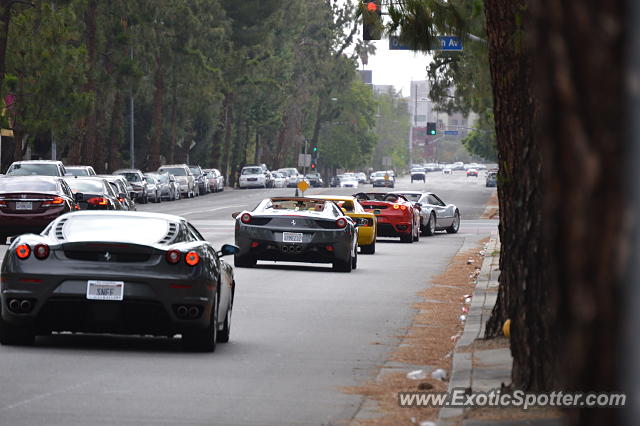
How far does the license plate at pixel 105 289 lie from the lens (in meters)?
12.5

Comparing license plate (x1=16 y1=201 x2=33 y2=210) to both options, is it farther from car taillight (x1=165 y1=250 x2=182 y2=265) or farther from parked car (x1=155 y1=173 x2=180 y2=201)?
parked car (x1=155 y1=173 x2=180 y2=201)

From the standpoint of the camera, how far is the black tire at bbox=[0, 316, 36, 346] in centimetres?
1289

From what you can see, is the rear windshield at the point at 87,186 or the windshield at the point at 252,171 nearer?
the rear windshield at the point at 87,186

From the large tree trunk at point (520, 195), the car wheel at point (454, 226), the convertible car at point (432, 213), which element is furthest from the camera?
the car wheel at point (454, 226)

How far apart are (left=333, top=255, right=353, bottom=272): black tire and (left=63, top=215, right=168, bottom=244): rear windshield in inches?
469

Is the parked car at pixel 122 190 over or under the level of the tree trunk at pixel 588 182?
under

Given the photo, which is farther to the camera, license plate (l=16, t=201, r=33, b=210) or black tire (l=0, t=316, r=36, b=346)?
license plate (l=16, t=201, r=33, b=210)

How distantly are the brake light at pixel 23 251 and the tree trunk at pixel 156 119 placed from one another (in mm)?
69180

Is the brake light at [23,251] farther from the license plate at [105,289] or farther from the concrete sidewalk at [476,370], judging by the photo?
the concrete sidewalk at [476,370]

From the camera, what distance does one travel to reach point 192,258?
12.8m

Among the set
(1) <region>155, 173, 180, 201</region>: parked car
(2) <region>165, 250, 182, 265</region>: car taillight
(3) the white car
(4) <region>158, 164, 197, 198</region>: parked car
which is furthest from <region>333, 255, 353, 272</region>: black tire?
(3) the white car

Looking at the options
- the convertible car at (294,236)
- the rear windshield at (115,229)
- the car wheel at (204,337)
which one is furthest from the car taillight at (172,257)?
the convertible car at (294,236)

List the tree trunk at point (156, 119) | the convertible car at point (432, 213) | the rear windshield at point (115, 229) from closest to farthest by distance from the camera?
Result: the rear windshield at point (115, 229)
the convertible car at point (432, 213)
the tree trunk at point (156, 119)

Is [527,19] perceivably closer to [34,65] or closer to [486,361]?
[486,361]
